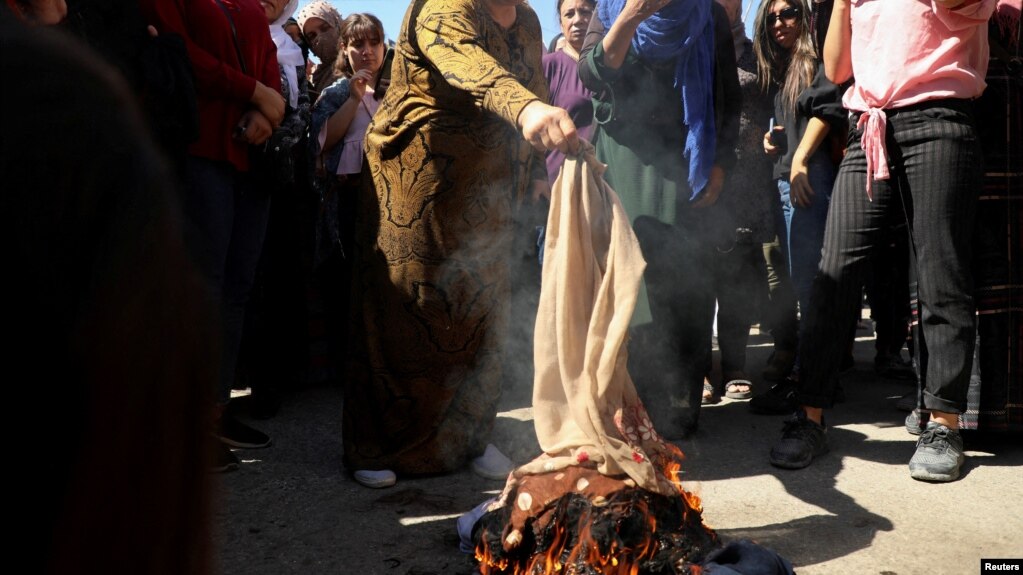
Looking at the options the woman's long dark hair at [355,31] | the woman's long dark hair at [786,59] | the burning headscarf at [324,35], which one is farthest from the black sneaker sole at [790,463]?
the burning headscarf at [324,35]

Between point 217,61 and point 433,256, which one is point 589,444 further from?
point 217,61

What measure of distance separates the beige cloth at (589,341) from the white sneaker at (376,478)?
1.03 metres

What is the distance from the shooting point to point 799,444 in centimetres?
345

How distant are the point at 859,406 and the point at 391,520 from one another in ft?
8.95

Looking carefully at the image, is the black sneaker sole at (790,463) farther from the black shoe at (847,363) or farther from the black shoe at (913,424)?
the black shoe at (847,363)

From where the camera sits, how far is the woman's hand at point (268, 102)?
3336mm

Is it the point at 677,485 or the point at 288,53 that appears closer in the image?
the point at 677,485

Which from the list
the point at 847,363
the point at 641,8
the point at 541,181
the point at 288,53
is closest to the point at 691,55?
the point at 641,8

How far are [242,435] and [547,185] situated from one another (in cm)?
176

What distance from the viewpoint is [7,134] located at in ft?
1.94

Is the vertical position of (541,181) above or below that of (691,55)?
below

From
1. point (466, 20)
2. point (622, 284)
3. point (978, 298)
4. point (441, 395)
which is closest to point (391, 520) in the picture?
point (441, 395)

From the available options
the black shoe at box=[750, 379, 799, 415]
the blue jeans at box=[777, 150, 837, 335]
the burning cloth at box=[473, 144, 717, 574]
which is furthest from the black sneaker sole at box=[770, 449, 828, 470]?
the burning cloth at box=[473, 144, 717, 574]

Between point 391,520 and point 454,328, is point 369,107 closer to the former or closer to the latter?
point 454,328
